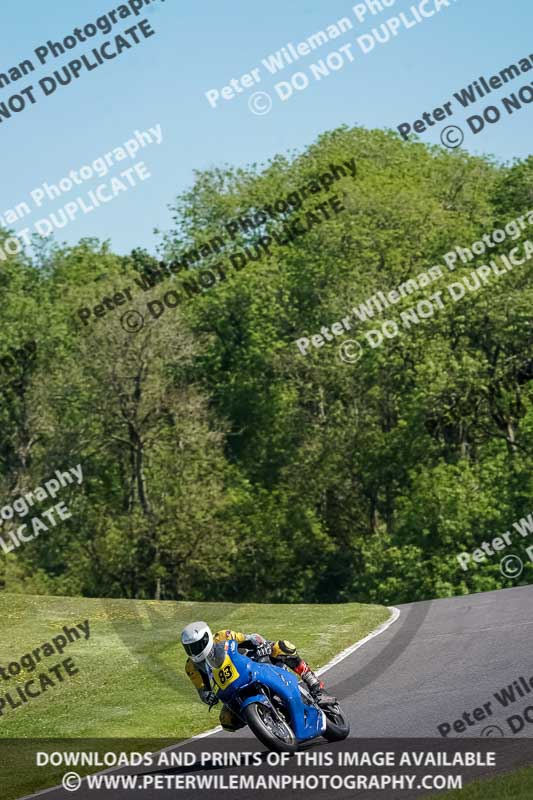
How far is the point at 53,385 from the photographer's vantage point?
53781mm

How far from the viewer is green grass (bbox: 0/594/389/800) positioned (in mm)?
17672

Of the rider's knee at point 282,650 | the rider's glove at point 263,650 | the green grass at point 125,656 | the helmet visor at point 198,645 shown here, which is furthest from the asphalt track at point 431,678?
the helmet visor at point 198,645

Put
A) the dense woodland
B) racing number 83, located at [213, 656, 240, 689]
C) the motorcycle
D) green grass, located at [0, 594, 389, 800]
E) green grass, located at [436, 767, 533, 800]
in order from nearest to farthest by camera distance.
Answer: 1. green grass, located at [436, 767, 533, 800]
2. the motorcycle
3. racing number 83, located at [213, 656, 240, 689]
4. green grass, located at [0, 594, 389, 800]
5. the dense woodland

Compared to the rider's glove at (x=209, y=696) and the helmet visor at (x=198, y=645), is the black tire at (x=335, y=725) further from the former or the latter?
the helmet visor at (x=198, y=645)

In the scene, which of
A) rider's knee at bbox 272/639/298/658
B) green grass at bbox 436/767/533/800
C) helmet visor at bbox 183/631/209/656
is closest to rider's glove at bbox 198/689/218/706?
helmet visor at bbox 183/631/209/656

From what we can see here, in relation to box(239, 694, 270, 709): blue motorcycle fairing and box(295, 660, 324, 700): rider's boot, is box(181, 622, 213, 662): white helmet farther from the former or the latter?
box(295, 660, 324, 700): rider's boot

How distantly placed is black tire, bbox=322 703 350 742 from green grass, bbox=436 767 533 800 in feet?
8.82

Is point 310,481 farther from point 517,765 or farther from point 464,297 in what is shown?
point 517,765

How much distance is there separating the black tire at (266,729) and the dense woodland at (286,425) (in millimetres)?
28379

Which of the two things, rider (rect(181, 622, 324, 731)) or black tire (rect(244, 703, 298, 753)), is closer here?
black tire (rect(244, 703, 298, 753))

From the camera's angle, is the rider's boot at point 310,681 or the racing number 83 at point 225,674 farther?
the rider's boot at point 310,681

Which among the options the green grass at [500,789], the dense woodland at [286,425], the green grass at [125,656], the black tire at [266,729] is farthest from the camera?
the dense woodland at [286,425]

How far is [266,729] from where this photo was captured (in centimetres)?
1334

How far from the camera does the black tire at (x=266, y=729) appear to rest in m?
13.2
